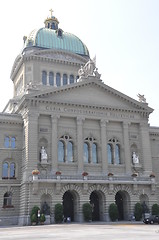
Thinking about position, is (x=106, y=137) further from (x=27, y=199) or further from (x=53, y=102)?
(x=27, y=199)

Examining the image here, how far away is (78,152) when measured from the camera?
4953cm

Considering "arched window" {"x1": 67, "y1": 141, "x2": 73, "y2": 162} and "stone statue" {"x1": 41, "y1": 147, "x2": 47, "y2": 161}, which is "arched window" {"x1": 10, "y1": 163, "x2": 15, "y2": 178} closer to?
"stone statue" {"x1": 41, "y1": 147, "x2": 47, "y2": 161}

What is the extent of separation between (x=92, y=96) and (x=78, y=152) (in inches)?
366

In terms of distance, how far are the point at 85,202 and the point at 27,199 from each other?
7.79 meters

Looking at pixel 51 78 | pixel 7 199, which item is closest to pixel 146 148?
pixel 51 78

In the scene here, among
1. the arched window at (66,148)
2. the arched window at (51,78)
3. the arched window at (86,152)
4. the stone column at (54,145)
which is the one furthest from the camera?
the arched window at (51,78)

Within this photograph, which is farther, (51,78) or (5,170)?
(51,78)

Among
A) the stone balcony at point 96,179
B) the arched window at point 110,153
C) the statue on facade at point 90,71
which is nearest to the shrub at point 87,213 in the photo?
the stone balcony at point 96,179

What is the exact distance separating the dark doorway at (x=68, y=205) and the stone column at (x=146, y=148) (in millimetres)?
12430

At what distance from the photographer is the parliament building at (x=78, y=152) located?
46.0 m

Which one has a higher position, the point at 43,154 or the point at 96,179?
the point at 43,154

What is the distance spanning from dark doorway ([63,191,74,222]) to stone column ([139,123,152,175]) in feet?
40.8

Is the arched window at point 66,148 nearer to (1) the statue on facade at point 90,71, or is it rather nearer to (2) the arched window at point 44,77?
(1) the statue on facade at point 90,71

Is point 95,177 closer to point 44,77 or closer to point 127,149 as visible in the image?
point 127,149
